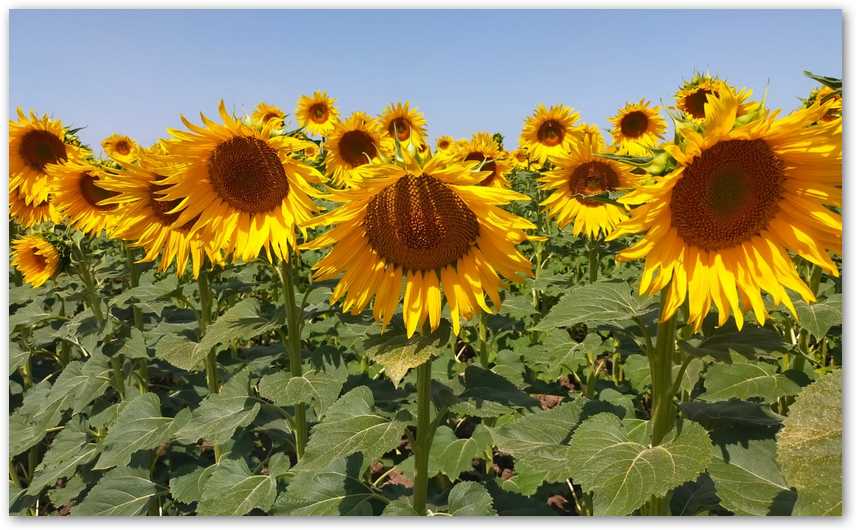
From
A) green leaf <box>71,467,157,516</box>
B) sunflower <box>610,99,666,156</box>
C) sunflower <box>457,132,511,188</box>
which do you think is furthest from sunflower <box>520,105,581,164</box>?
green leaf <box>71,467,157,516</box>

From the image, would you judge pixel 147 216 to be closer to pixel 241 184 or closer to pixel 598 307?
pixel 241 184

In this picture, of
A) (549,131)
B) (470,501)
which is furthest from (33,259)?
(549,131)

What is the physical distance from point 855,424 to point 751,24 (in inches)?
54.3

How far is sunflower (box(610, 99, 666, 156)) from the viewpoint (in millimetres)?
5359

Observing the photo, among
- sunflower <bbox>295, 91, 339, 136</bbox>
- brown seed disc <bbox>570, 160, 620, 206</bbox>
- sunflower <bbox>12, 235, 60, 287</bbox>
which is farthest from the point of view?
sunflower <bbox>295, 91, 339, 136</bbox>

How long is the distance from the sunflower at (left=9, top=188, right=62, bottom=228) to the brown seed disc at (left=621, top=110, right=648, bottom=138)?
15.1 feet

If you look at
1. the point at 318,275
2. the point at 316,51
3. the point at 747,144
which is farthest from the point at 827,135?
the point at 316,51

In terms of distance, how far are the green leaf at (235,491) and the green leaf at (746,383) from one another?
158 centimetres

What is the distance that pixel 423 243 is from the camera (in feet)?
5.42

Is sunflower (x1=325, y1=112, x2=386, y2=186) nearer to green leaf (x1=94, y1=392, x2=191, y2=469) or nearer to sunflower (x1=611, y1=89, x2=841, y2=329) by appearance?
green leaf (x1=94, y1=392, x2=191, y2=469)

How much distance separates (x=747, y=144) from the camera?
1.30m

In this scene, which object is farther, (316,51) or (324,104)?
(324,104)

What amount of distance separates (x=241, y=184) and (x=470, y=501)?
131 cm

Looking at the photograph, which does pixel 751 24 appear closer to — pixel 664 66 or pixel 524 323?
pixel 664 66
